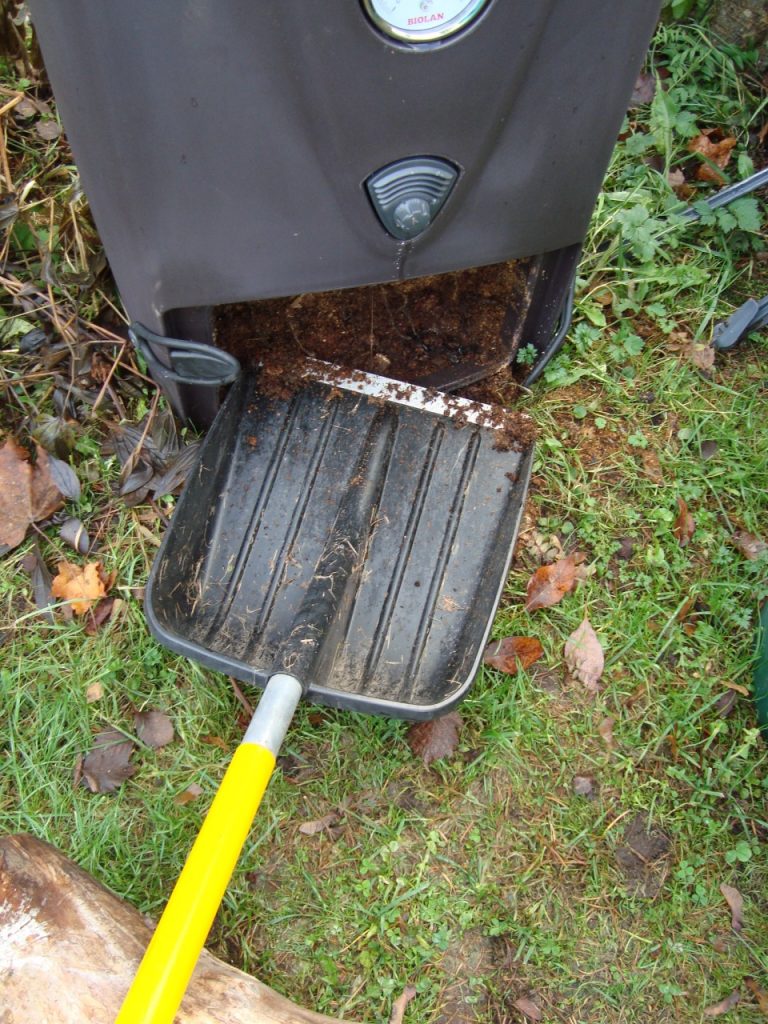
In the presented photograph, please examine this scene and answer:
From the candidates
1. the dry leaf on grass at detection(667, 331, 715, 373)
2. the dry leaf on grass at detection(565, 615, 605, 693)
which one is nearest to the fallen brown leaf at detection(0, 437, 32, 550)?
the dry leaf on grass at detection(565, 615, 605, 693)

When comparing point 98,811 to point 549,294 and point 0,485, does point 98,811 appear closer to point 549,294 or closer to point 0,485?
point 0,485

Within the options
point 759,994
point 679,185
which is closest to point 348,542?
point 759,994

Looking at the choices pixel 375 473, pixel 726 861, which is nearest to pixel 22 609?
pixel 375 473

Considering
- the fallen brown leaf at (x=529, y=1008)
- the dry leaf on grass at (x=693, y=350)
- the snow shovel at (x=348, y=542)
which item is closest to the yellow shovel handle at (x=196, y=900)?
the snow shovel at (x=348, y=542)

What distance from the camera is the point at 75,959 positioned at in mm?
1248

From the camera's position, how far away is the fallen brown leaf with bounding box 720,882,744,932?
5.53 feet

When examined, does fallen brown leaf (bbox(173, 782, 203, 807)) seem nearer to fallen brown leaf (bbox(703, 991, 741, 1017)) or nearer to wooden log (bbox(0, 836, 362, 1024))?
wooden log (bbox(0, 836, 362, 1024))

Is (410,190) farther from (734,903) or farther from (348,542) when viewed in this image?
(734,903)

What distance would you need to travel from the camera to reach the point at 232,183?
1190mm

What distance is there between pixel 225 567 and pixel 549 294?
854 mm

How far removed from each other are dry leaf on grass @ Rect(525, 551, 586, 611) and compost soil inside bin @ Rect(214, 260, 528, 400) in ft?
1.39

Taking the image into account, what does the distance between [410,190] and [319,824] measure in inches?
47.9

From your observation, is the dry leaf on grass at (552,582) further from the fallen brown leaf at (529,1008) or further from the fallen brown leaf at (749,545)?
the fallen brown leaf at (529,1008)

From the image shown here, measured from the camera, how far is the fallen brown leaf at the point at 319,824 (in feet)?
5.53
